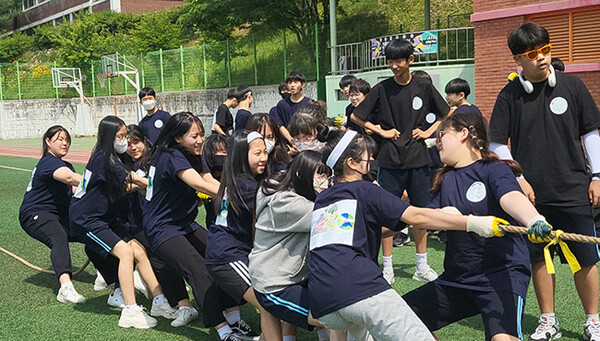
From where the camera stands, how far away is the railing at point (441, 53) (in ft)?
55.7

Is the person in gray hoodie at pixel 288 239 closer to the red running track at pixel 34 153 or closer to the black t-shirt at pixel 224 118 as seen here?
the black t-shirt at pixel 224 118

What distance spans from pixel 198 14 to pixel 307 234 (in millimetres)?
23140

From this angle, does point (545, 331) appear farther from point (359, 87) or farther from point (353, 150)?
point (359, 87)

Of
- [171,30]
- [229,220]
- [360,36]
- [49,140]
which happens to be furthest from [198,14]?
[229,220]

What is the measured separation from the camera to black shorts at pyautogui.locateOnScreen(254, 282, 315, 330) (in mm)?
3699

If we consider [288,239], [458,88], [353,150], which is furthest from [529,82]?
[458,88]

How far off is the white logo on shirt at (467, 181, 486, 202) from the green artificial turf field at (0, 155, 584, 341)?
1.44 metres

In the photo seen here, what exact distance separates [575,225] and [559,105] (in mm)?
776

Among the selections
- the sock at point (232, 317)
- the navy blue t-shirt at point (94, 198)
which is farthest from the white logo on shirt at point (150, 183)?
the sock at point (232, 317)

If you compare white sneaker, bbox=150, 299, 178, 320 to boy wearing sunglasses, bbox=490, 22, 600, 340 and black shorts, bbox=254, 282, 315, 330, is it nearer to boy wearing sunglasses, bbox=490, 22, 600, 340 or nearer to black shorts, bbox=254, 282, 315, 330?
black shorts, bbox=254, 282, 315, 330

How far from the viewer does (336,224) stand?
3.26 meters

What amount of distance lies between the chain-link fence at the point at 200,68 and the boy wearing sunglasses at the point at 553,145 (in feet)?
61.8

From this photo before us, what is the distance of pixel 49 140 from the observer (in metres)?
6.01

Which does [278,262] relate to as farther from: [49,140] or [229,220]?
[49,140]
